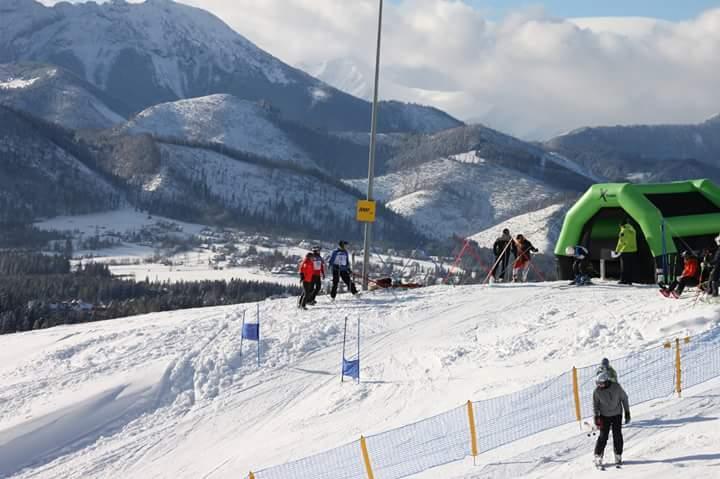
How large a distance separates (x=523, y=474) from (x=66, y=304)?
89385mm

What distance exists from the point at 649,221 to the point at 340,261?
860cm

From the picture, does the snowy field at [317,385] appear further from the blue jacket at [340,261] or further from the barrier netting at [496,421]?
the blue jacket at [340,261]

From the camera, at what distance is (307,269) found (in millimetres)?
20250

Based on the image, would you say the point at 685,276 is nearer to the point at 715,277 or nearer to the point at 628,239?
the point at 715,277

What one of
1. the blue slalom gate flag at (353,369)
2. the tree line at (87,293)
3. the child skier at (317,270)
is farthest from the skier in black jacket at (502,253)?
the tree line at (87,293)

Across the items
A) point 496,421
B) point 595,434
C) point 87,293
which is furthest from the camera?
point 87,293

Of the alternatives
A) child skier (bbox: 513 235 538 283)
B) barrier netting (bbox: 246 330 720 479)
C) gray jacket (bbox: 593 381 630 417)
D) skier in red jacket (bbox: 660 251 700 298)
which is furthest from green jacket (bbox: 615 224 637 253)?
gray jacket (bbox: 593 381 630 417)

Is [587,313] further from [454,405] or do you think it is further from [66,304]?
[66,304]

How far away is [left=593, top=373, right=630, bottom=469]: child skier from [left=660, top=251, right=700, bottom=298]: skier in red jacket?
8247 mm

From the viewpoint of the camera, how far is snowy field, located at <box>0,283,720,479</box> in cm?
1149

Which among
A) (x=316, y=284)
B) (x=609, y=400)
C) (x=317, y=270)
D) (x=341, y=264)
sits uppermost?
(x=341, y=264)

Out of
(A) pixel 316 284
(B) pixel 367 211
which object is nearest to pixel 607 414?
(A) pixel 316 284

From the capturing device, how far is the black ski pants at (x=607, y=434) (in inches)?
397

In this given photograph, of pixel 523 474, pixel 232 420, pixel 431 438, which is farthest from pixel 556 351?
pixel 232 420
